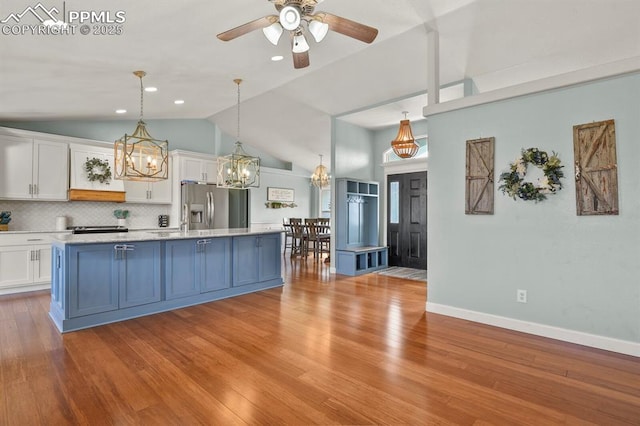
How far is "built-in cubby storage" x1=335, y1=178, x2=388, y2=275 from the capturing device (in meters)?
6.47

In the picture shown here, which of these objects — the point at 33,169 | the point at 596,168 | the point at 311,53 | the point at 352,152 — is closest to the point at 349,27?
the point at 311,53

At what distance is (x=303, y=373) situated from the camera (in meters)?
2.43

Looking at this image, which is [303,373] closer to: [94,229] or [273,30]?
[273,30]

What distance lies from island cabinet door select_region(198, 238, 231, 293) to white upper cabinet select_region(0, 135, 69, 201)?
3002 mm

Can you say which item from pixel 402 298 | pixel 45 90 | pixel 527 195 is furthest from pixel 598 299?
pixel 45 90

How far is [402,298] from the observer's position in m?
4.62

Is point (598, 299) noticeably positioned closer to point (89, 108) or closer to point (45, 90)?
point (45, 90)

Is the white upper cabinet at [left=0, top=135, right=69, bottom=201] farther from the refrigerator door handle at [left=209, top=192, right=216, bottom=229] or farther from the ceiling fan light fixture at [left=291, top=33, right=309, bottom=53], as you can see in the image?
the ceiling fan light fixture at [left=291, top=33, right=309, bottom=53]

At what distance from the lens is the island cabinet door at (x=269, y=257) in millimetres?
5098

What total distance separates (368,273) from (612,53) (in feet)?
15.6

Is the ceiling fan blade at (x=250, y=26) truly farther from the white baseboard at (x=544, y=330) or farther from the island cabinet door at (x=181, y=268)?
the white baseboard at (x=544, y=330)

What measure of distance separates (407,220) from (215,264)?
13.7ft

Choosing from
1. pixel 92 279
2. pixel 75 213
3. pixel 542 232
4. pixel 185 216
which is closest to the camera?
pixel 542 232

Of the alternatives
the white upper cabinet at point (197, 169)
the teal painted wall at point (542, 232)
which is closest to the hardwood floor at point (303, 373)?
the teal painted wall at point (542, 232)
